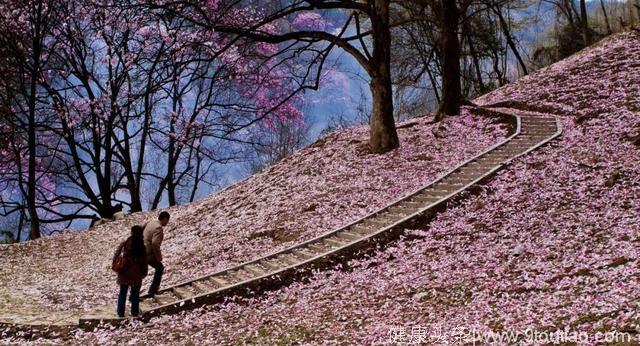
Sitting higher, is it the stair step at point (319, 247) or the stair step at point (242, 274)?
the stair step at point (319, 247)

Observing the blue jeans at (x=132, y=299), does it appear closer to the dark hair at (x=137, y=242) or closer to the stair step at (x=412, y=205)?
the dark hair at (x=137, y=242)

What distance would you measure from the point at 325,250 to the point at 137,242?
14.3ft

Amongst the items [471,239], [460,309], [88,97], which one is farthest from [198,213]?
[460,309]

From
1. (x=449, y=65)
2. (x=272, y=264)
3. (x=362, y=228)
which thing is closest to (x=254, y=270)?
(x=272, y=264)

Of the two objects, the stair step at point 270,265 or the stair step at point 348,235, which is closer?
the stair step at point 270,265

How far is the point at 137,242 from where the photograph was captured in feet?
34.8

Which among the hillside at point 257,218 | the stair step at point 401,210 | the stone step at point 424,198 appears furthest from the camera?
the hillside at point 257,218

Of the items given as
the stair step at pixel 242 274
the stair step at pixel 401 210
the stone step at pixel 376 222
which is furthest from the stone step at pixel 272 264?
the stair step at pixel 401 210

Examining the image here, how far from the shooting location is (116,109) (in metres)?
26.2

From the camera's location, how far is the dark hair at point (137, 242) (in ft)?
34.5

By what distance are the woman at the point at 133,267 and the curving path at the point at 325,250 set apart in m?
0.35

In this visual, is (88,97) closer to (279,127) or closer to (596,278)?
(279,127)

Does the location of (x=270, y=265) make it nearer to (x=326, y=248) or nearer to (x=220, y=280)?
(x=220, y=280)

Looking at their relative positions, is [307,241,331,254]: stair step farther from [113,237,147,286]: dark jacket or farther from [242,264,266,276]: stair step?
[113,237,147,286]: dark jacket
